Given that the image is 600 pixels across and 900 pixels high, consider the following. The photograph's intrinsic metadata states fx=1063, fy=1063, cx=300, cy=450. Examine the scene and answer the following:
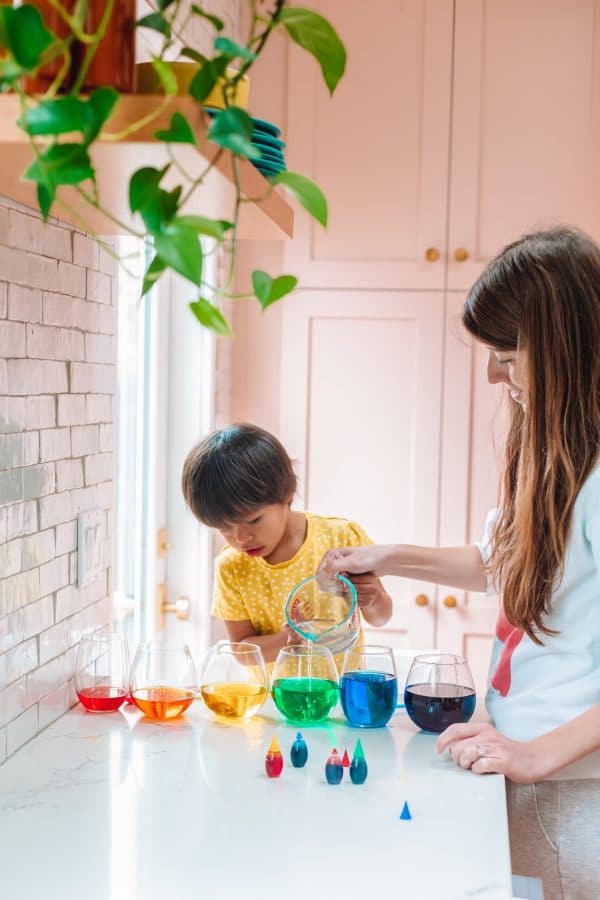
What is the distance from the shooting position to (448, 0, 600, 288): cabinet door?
2.79 meters

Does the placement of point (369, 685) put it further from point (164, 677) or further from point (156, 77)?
point (156, 77)

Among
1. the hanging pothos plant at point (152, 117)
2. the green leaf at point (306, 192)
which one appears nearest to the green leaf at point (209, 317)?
the hanging pothos plant at point (152, 117)

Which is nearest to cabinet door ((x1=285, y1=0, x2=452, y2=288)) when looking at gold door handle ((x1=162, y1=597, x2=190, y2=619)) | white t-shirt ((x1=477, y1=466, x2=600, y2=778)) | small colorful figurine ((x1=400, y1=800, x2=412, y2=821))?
gold door handle ((x1=162, y1=597, x2=190, y2=619))

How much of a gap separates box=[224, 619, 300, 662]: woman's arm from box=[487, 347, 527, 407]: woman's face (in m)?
0.63

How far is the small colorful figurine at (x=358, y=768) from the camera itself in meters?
1.20

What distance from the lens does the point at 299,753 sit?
4.09 ft

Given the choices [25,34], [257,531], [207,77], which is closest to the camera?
[25,34]

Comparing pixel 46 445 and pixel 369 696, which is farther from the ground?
pixel 46 445

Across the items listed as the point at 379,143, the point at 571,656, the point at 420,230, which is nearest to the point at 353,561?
the point at 571,656

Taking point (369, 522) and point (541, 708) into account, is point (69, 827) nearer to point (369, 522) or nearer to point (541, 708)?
point (541, 708)

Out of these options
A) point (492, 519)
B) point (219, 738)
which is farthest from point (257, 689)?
point (492, 519)

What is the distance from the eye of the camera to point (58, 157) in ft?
2.74

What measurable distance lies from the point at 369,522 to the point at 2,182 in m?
1.91

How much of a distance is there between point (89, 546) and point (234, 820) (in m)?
0.60
